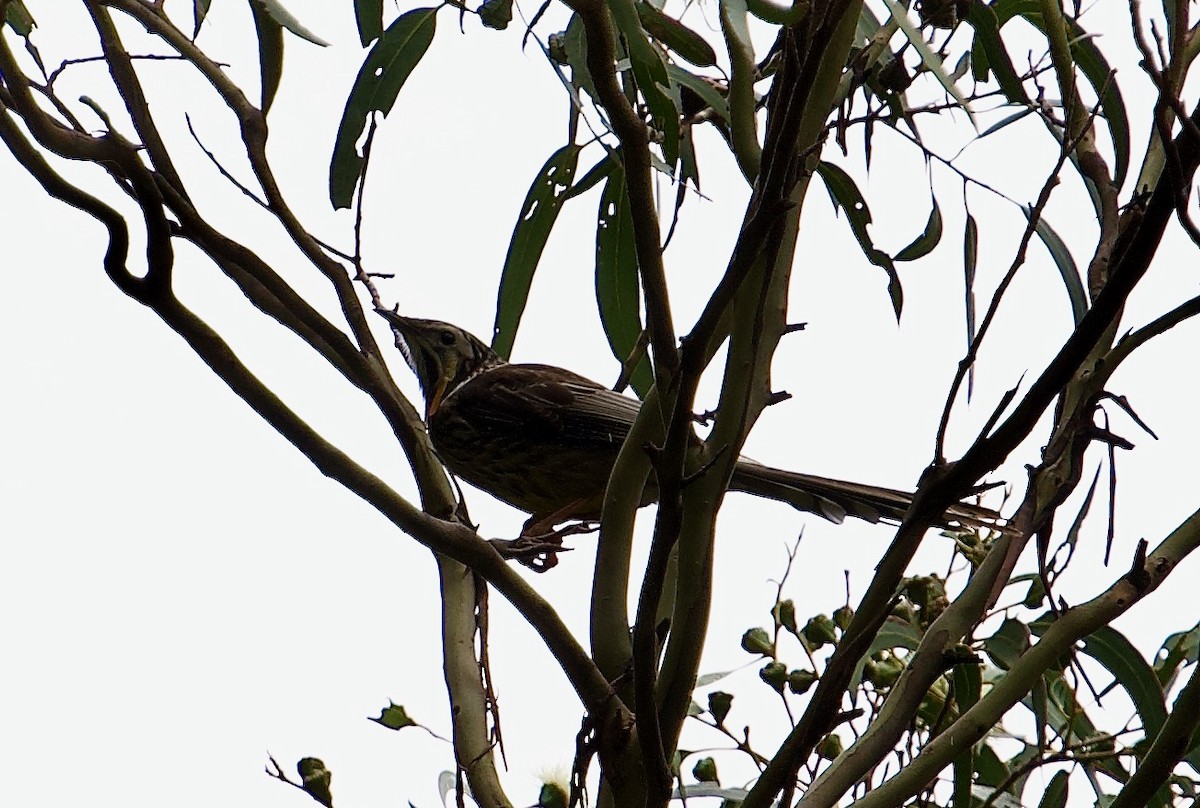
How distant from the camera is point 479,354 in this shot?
4.78m

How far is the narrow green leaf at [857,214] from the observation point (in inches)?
104

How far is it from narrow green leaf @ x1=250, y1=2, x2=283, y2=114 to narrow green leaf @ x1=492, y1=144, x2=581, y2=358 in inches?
21.3

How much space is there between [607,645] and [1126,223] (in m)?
1.00

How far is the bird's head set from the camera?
469 cm

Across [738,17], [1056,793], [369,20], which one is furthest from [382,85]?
[1056,793]

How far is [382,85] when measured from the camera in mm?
2648

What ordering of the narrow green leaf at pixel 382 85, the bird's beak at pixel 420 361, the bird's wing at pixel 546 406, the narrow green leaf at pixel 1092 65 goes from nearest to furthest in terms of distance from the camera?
the narrow green leaf at pixel 1092 65
the narrow green leaf at pixel 382 85
the bird's wing at pixel 546 406
the bird's beak at pixel 420 361

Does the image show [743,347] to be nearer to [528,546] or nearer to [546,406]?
[528,546]

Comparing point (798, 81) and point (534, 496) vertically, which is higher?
point (534, 496)

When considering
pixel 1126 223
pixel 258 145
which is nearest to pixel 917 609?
pixel 1126 223

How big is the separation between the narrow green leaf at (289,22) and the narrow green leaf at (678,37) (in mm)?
535

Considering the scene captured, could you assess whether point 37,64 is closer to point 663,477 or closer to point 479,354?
point 663,477

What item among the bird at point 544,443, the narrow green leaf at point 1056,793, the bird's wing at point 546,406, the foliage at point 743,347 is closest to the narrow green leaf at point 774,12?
the foliage at point 743,347

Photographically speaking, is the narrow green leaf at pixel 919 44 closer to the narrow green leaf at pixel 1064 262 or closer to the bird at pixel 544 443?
the narrow green leaf at pixel 1064 262
